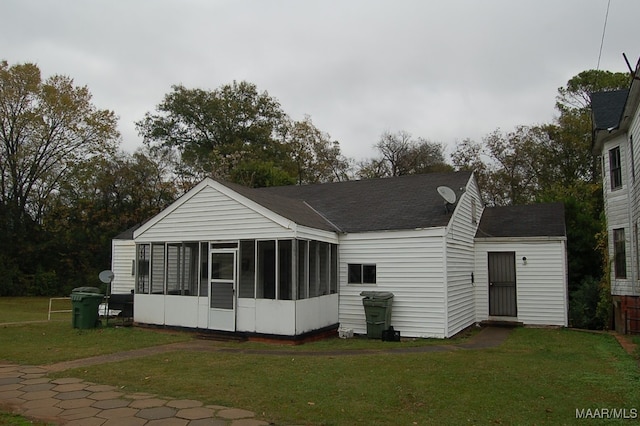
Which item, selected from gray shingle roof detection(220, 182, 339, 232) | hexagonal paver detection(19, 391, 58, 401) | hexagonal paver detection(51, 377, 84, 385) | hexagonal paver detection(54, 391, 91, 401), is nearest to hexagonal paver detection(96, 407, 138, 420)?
hexagonal paver detection(54, 391, 91, 401)

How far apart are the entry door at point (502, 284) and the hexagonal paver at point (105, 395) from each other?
1287cm

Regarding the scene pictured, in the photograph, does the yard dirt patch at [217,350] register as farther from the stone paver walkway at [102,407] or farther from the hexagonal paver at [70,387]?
the stone paver walkway at [102,407]

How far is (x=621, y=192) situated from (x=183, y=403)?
14347mm

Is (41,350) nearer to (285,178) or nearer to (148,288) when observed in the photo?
(148,288)

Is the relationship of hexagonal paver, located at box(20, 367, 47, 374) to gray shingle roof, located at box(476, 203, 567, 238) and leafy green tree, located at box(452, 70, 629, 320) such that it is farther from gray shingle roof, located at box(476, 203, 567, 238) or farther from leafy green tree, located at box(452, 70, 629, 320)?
leafy green tree, located at box(452, 70, 629, 320)

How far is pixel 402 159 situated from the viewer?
136 ft

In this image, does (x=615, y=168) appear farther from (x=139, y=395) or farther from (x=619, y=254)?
(x=139, y=395)

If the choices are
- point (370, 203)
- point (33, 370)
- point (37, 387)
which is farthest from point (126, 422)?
point (370, 203)

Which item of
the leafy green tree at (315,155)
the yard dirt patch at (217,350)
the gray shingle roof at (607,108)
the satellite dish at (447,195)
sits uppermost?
the leafy green tree at (315,155)

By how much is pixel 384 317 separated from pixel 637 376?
6152 mm

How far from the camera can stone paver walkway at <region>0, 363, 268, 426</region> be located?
5562 millimetres

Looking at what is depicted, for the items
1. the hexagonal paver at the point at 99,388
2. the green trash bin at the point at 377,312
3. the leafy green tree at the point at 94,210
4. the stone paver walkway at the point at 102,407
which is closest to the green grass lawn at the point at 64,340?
the stone paver walkway at the point at 102,407

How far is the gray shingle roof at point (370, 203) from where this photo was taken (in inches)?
542

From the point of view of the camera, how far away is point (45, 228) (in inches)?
1294
